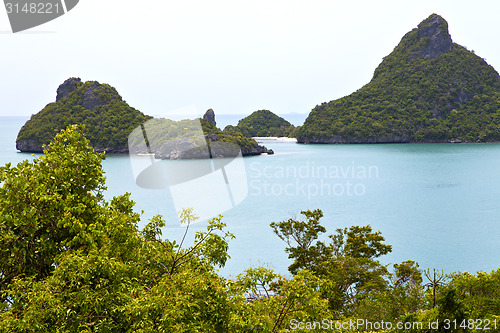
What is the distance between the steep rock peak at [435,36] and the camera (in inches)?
4624

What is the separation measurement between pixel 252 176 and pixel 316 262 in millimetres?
37435

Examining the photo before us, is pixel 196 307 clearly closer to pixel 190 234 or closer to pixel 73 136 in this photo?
pixel 73 136

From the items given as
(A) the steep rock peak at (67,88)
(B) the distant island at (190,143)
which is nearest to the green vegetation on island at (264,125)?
(A) the steep rock peak at (67,88)

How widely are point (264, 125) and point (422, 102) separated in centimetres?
5551

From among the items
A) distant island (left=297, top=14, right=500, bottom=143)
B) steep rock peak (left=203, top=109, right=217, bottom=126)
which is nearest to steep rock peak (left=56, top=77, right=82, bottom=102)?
steep rock peak (left=203, top=109, right=217, bottom=126)

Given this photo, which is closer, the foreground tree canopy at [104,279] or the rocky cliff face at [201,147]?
the foreground tree canopy at [104,279]

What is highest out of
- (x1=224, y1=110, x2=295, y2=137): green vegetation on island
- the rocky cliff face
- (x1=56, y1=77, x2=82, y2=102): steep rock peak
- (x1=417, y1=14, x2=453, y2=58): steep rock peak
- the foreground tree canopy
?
(x1=417, y1=14, x2=453, y2=58): steep rock peak

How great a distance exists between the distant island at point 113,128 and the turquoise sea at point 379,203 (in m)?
9.35

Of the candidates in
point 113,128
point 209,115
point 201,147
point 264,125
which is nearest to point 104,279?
point 201,147

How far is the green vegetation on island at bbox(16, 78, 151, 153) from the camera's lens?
7925 cm

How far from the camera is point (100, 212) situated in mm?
6434

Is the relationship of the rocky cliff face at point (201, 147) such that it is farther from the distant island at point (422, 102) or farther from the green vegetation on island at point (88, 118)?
Result: the distant island at point (422, 102)

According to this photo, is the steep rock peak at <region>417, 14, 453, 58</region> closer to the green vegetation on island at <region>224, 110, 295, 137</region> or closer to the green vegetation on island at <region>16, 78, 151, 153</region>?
the green vegetation on island at <region>224, 110, 295, 137</region>

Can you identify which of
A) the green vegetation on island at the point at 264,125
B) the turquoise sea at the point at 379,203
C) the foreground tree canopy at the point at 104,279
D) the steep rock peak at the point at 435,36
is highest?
the steep rock peak at the point at 435,36
